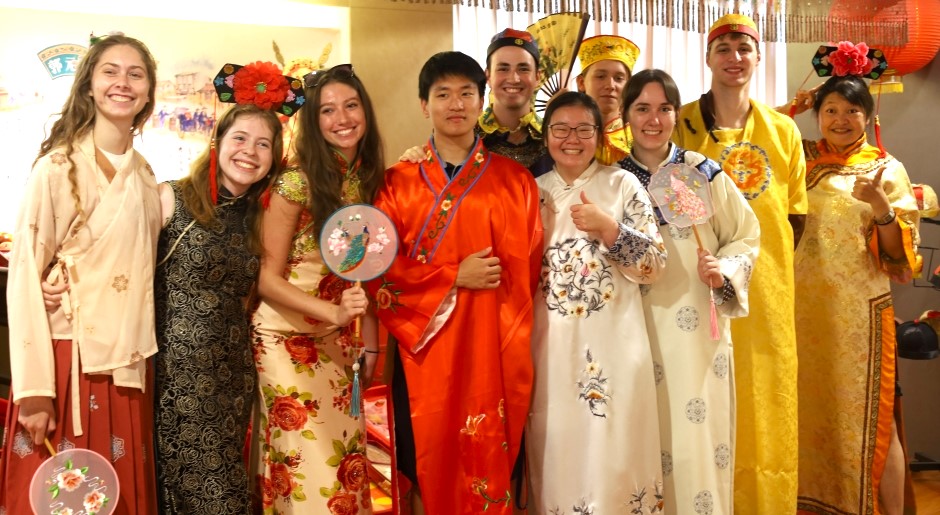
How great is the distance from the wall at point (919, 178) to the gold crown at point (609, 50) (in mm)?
2043

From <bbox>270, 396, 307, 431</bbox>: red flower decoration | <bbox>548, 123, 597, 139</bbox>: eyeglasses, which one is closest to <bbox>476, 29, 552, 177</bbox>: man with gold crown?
<bbox>548, 123, 597, 139</bbox>: eyeglasses

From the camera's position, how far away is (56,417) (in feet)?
6.70

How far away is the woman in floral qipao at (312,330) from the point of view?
2.26 m

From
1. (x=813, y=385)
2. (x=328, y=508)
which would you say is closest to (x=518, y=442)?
(x=328, y=508)

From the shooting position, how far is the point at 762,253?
2.91 metres

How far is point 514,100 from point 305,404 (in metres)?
1.24

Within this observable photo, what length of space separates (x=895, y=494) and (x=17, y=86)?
3998 millimetres

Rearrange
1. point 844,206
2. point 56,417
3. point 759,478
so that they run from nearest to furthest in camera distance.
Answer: point 56,417
point 759,478
point 844,206

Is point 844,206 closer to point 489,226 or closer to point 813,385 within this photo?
point 813,385

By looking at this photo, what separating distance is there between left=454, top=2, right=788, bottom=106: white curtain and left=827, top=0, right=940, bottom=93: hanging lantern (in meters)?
0.59

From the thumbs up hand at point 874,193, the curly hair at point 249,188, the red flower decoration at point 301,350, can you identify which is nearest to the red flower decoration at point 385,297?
the red flower decoration at point 301,350

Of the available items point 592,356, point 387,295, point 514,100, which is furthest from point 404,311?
point 514,100

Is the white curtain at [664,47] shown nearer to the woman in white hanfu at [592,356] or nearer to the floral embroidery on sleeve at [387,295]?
the woman in white hanfu at [592,356]

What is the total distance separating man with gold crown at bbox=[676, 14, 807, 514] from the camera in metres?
2.85
